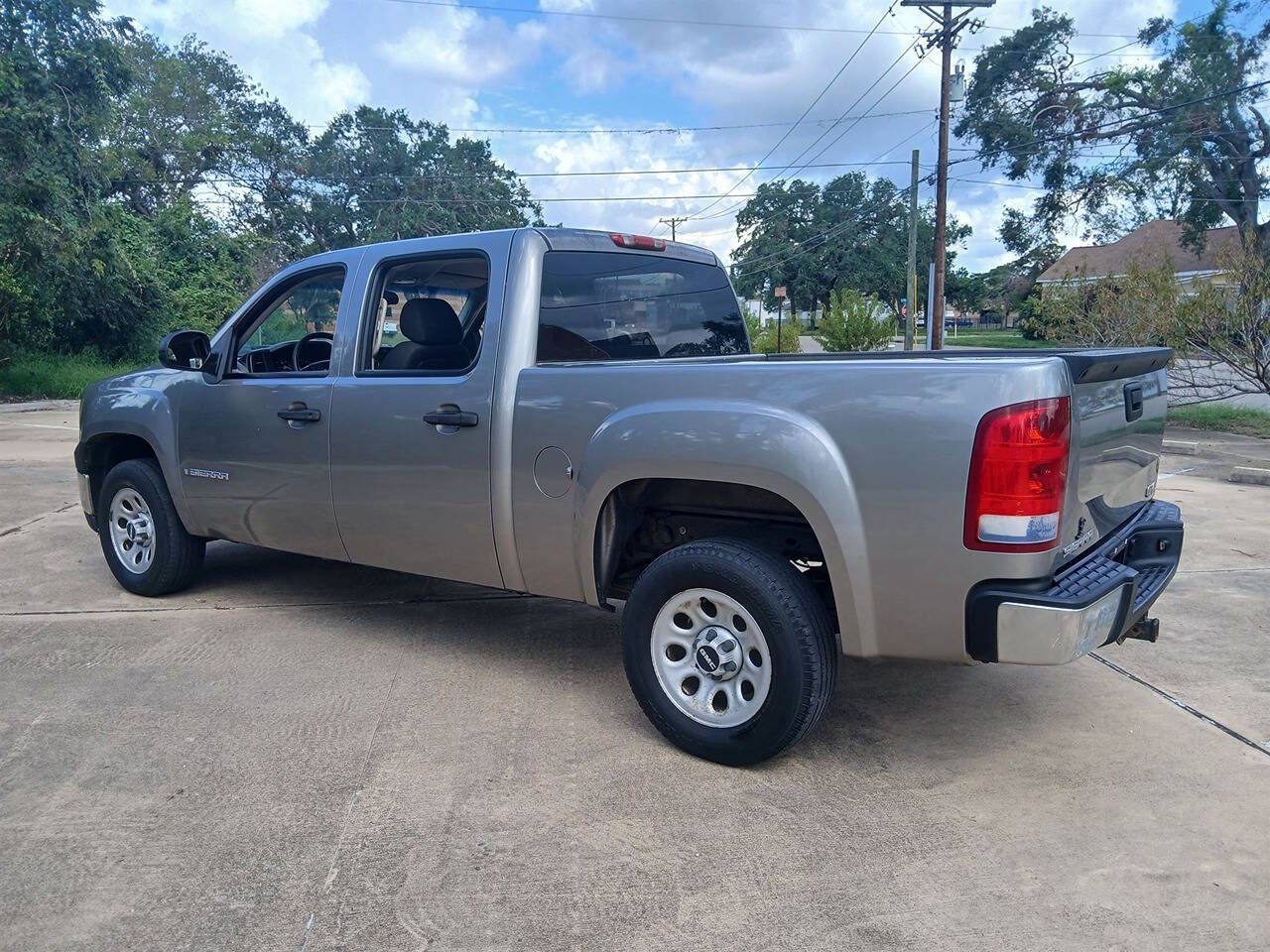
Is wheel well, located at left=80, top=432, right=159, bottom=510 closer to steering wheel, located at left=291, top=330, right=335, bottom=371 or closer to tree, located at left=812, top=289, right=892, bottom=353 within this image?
steering wheel, located at left=291, top=330, right=335, bottom=371

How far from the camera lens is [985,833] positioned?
10.2 ft

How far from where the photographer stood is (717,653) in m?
3.52

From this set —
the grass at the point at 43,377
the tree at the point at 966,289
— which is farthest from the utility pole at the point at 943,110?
the tree at the point at 966,289

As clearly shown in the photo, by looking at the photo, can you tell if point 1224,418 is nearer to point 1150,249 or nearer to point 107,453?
point 1150,249

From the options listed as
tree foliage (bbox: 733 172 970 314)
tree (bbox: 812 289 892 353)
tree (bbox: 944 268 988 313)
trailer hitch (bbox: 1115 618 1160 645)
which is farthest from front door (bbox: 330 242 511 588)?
tree (bbox: 944 268 988 313)

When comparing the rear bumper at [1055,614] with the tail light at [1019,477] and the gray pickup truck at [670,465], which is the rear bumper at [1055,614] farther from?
the tail light at [1019,477]

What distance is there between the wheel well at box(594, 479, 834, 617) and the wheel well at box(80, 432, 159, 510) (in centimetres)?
333

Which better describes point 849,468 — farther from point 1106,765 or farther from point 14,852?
point 14,852

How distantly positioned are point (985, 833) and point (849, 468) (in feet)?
4.09

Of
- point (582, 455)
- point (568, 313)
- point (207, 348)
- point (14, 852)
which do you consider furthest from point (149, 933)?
point (207, 348)

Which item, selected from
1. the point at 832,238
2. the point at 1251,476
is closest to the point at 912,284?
the point at 1251,476

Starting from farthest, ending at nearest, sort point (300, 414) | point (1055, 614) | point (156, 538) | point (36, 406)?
point (36, 406) < point (156, 538) < point (300, 414) < point (1055, 614)

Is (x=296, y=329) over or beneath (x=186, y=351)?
over

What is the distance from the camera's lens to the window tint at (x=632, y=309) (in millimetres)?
4270
